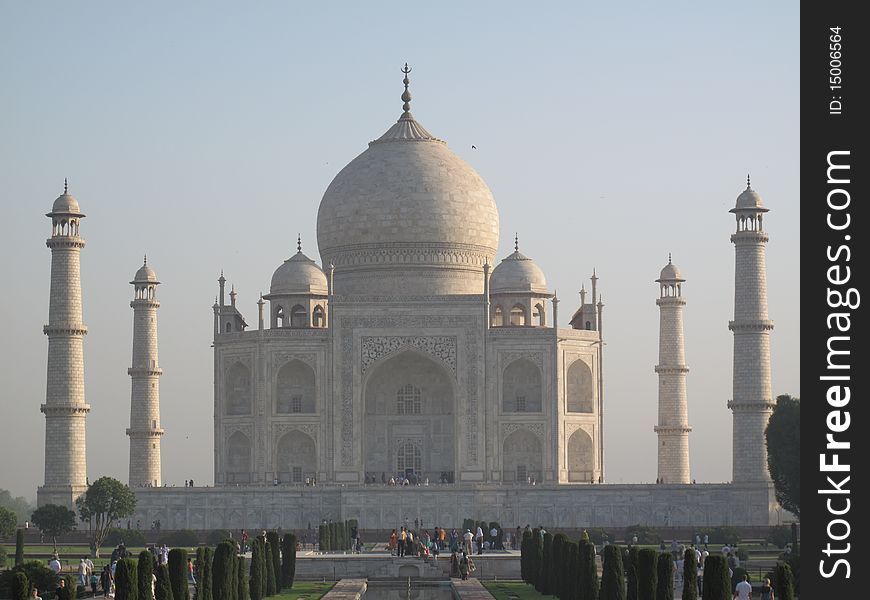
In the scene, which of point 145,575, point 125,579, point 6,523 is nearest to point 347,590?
point 145,575

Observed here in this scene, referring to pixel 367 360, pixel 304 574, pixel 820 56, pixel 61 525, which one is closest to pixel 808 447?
pixel 820 56

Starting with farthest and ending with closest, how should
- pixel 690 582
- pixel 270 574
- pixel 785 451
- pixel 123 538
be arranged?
pixel 123 538, pixel 785 451, pixel 270 574, pixel 690 582

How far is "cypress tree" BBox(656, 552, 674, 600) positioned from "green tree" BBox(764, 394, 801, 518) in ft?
52.3

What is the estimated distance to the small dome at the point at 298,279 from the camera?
4469 centimetres

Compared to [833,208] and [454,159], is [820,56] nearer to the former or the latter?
[833,208]

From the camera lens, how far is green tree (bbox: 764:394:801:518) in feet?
116

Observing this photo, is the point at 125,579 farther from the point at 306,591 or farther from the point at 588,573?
the point at 306,591

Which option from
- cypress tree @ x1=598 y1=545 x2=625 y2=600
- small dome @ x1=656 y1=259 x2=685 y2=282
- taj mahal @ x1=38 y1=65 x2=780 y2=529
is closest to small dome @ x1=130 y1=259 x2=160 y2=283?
taj mahal @ x1=38 y1=65 x2=780 y2=529

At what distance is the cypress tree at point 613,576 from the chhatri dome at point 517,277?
23.1 meters

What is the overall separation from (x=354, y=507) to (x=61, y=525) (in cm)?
649

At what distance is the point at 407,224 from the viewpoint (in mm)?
45094

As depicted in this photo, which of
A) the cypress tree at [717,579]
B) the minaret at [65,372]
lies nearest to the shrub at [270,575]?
the cypress tree at [717,579]

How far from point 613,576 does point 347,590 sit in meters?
6.00

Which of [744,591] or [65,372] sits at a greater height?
[65,372]
